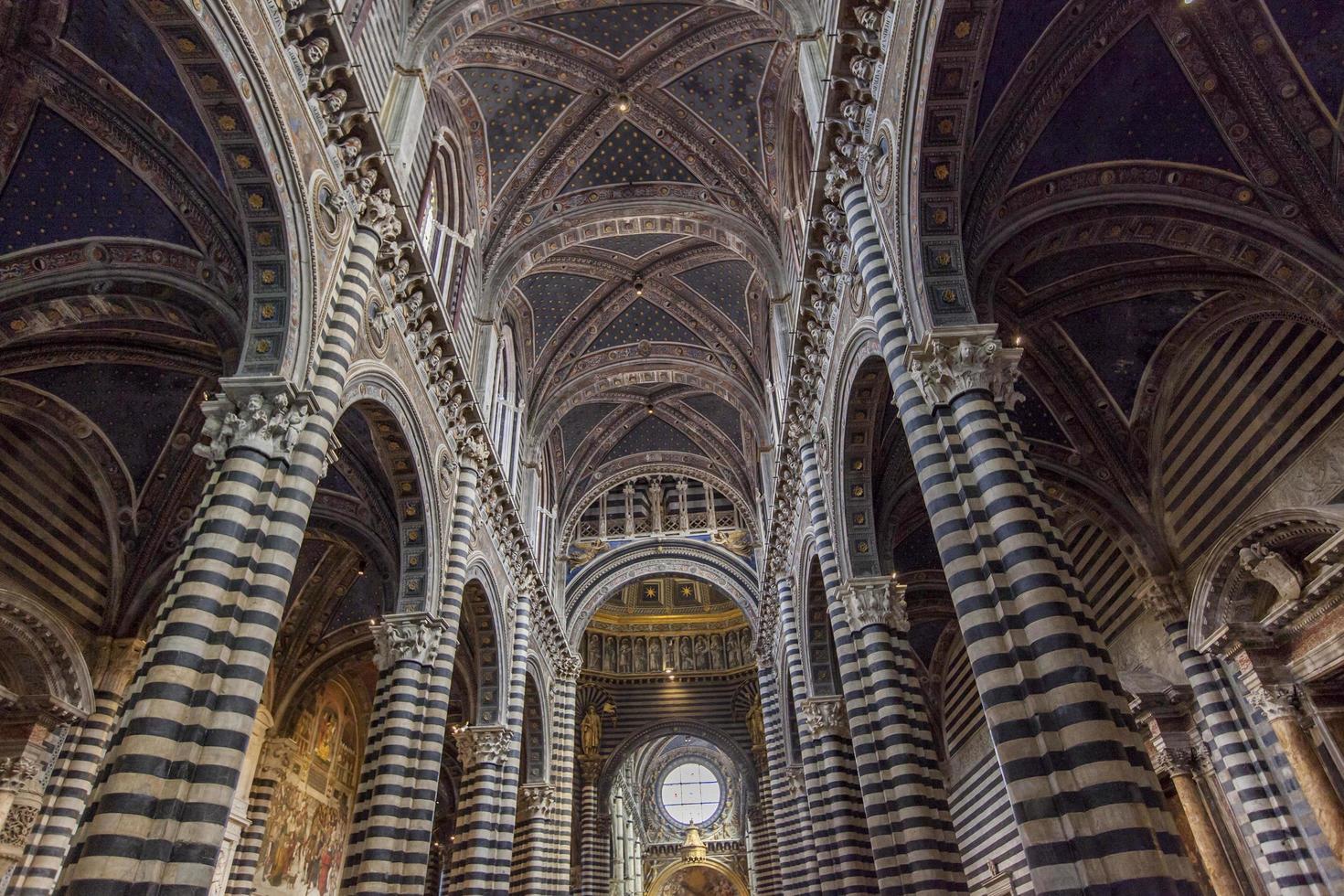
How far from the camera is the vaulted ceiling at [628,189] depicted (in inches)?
695

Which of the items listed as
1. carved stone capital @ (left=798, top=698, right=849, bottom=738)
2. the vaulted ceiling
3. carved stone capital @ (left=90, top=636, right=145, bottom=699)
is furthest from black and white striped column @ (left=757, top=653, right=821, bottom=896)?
carved stone capital @ (left=90, top=636, right=145, bottom=699)

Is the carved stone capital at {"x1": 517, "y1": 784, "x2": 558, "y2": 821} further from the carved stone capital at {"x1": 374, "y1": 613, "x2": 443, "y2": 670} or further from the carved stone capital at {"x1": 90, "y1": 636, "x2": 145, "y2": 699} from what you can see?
the carved stone capital at {"x1": 374, "y1": 613, "x2": 443, "y2": 670}

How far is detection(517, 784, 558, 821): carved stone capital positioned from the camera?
2372 cm

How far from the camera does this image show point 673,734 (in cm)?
3569

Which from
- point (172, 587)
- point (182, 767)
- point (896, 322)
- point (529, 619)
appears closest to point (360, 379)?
point (172, 587)

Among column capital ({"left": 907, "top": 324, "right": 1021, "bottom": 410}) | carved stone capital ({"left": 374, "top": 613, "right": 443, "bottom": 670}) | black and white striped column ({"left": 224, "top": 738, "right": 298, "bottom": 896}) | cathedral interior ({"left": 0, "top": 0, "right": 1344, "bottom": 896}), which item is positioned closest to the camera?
cathedral interior ({"left": 0, "top": 0, "right": 1344, "bottom": 896})

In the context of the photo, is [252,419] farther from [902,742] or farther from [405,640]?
[902,742]

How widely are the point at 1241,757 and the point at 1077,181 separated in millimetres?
9289

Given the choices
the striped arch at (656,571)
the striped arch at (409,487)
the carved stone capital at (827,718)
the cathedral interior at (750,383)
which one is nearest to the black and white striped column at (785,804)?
the cathedral interior at (750,383)

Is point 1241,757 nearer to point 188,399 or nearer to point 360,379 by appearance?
point 360,379

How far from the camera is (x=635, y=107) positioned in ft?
62.1

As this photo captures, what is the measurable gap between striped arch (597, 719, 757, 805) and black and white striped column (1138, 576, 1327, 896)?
2309 cm

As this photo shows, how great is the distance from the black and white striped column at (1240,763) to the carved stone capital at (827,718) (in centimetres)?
609

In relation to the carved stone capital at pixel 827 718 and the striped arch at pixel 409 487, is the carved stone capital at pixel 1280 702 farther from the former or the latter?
the striped arch at pixel 409 487
